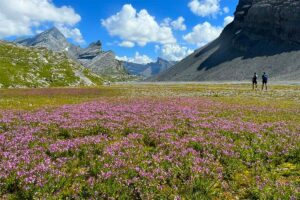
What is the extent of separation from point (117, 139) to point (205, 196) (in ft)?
21.6

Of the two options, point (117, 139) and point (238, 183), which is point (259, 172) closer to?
point (238, 183)

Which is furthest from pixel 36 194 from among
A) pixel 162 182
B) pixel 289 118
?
pixel 289 118

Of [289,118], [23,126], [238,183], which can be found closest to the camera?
[238,183]

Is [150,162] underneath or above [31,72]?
underneath

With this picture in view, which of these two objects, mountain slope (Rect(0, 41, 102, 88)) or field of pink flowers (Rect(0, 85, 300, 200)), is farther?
mountain slope (Rect(0, 41, 102, 88))

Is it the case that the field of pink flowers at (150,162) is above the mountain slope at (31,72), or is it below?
below

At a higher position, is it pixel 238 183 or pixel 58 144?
pixel 58 144

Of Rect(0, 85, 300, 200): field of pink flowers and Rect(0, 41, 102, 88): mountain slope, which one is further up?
Rect(0, 41, 102, 88): mountain slope

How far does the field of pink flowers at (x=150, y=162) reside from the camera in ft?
26.7

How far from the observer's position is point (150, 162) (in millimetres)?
10055

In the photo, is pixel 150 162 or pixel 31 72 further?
pixel 31 72

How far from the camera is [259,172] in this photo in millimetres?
9922

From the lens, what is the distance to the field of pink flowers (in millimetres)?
8125

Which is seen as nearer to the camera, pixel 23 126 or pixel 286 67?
pixel 23 126
